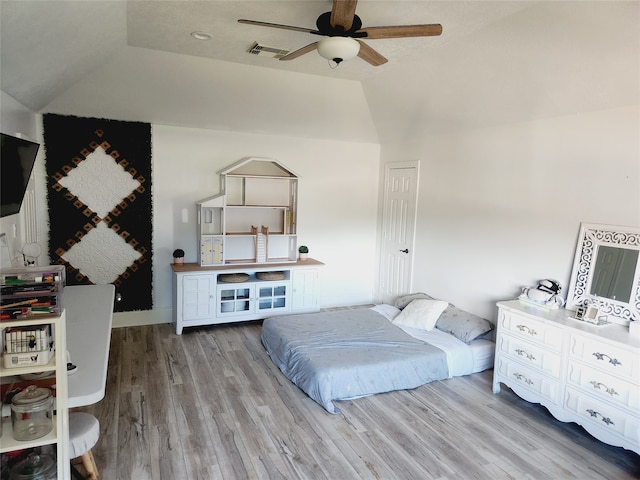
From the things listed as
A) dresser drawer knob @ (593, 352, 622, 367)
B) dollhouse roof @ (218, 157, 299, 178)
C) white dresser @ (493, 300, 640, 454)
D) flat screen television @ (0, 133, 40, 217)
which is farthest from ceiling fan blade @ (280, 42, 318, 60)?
dresser drawer knob @ (593, 352, 622, 367)

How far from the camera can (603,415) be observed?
2.70 m

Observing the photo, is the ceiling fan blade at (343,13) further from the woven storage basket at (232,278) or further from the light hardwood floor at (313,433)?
the woven storage basket at (232,278)

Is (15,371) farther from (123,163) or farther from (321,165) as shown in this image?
(321,165)

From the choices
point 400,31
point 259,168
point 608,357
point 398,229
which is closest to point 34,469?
point 400,31

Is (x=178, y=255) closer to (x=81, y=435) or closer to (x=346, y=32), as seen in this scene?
(x=81, y=435)

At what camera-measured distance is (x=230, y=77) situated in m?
4.18

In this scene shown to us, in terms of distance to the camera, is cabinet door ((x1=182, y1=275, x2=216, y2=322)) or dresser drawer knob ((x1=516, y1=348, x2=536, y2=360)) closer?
dresser drawer knob ((x1=516, y1=348, x2=536, y2=360))

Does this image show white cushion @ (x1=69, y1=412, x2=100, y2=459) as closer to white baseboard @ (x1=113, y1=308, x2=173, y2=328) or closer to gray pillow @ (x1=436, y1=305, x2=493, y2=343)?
white baseboard @ (x1=113, y1=308, x2=173, y2=328)

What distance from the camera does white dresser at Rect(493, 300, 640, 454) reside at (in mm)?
2588

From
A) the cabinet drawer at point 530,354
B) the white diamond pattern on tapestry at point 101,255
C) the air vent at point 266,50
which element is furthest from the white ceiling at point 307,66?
the cabinet drawer at point 530,354

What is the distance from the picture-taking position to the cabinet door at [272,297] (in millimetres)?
4996

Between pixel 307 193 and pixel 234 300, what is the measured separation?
1.76 metres

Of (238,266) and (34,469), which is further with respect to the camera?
(238,266)

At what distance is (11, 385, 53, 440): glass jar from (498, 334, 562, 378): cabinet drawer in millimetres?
3120
